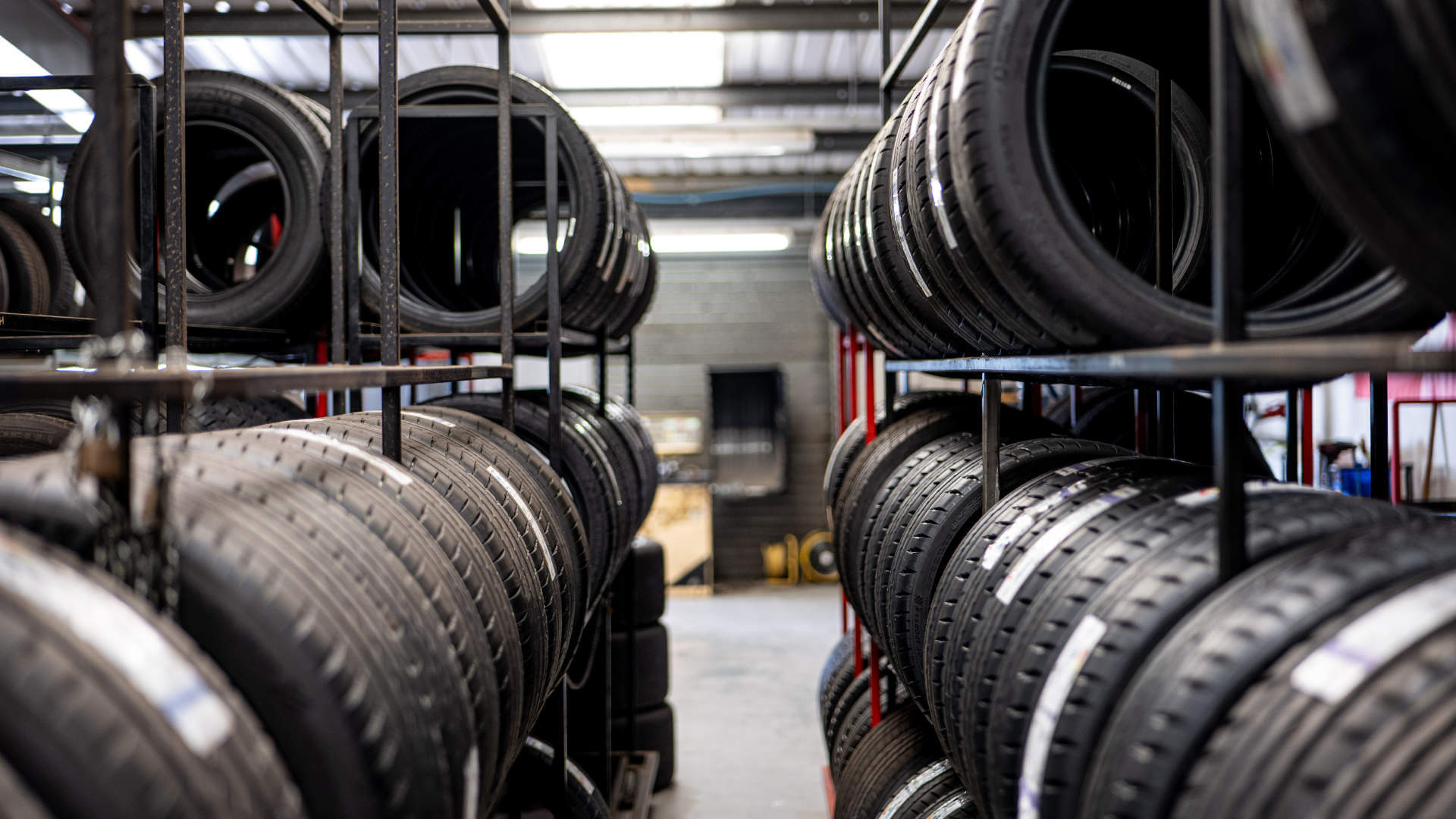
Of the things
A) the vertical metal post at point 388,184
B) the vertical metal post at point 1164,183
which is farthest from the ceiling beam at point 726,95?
the vertical metal post at point 1164,183

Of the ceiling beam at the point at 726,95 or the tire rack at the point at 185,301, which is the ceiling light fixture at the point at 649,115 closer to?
the ceiling beam at the point at 726,95

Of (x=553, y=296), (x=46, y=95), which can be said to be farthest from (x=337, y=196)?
(x=46, y=95)

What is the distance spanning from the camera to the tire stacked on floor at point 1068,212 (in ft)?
5.10

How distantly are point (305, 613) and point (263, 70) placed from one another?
7.94m

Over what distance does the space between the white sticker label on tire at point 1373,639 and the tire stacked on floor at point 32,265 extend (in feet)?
15.2

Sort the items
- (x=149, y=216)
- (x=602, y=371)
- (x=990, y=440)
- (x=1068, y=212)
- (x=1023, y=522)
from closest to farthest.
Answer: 1. (x=1068, y=212)
2. (x=1023, y=522)
3. (x=990, y=440)
4. (x=149, y=216)
5. (x=602, y=371)

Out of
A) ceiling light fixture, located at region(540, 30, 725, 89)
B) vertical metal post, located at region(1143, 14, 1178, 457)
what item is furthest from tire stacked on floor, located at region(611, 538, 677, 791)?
vertical metal post, located at region(1143, 14, 1178, 457)

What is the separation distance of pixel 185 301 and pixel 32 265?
2.39 m

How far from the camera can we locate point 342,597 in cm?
127

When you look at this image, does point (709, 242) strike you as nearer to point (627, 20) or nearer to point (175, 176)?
point (627, 20)

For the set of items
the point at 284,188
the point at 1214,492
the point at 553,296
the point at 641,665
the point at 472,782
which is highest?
the point at 284,188

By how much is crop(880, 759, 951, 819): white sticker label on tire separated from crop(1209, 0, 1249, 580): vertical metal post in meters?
1.74

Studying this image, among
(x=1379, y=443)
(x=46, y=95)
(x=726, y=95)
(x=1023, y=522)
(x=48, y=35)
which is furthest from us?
(x=726, y=95)

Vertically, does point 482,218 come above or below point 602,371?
above
